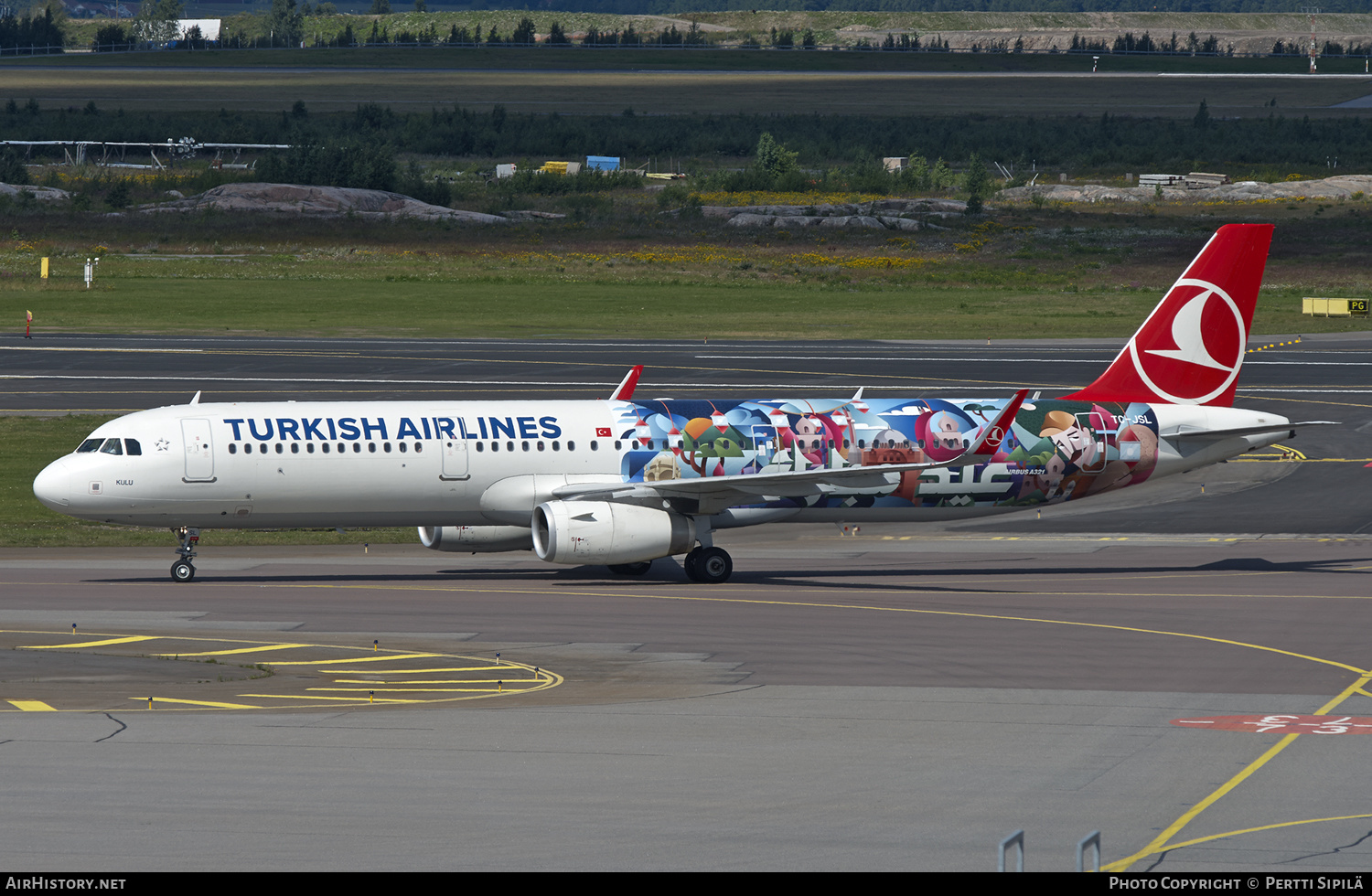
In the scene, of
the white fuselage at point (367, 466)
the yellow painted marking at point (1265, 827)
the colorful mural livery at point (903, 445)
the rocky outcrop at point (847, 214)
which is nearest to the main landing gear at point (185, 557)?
the white fuselage at point (367, 466)

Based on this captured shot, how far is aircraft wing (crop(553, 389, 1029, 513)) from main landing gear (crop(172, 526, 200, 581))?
28.3 feet

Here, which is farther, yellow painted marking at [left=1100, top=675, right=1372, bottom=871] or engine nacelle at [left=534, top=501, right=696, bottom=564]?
engine nacelle at [left=534, top=501, right=696, bottom=564]

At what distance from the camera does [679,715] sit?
1067 inches

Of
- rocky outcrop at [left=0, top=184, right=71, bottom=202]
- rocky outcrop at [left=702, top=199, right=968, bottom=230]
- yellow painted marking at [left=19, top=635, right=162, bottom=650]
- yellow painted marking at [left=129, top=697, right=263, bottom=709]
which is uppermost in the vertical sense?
rocky outcrop at [left=0, top=184, right=71, bottom=202]

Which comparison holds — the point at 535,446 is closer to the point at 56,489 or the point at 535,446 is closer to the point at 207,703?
the point at 56,489

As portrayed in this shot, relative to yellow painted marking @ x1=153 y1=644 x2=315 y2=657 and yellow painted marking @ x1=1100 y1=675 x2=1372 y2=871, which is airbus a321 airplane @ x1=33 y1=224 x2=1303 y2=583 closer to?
yellow painted marking @ x1=153 y1=644 x2=315 y2=657

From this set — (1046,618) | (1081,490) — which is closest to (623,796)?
(1046,618)

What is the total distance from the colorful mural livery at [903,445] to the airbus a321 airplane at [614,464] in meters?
0.05

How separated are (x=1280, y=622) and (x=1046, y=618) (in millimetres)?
4834

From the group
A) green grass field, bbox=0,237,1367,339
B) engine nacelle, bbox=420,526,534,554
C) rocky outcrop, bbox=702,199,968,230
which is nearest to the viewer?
engine nacelle, bbox=420,526,534,554

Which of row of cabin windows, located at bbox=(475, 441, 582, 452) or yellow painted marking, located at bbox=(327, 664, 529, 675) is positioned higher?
row of cabin windows, located at bbox=(475, 441, 582, 452)

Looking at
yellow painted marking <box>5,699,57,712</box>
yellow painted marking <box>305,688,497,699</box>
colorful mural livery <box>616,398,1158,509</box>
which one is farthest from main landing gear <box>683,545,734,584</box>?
yellow painted marking <box>5,699,57,712</box>

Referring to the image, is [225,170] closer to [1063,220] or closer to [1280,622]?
[1063,220]

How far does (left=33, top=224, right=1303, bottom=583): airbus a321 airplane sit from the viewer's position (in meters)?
40.2
